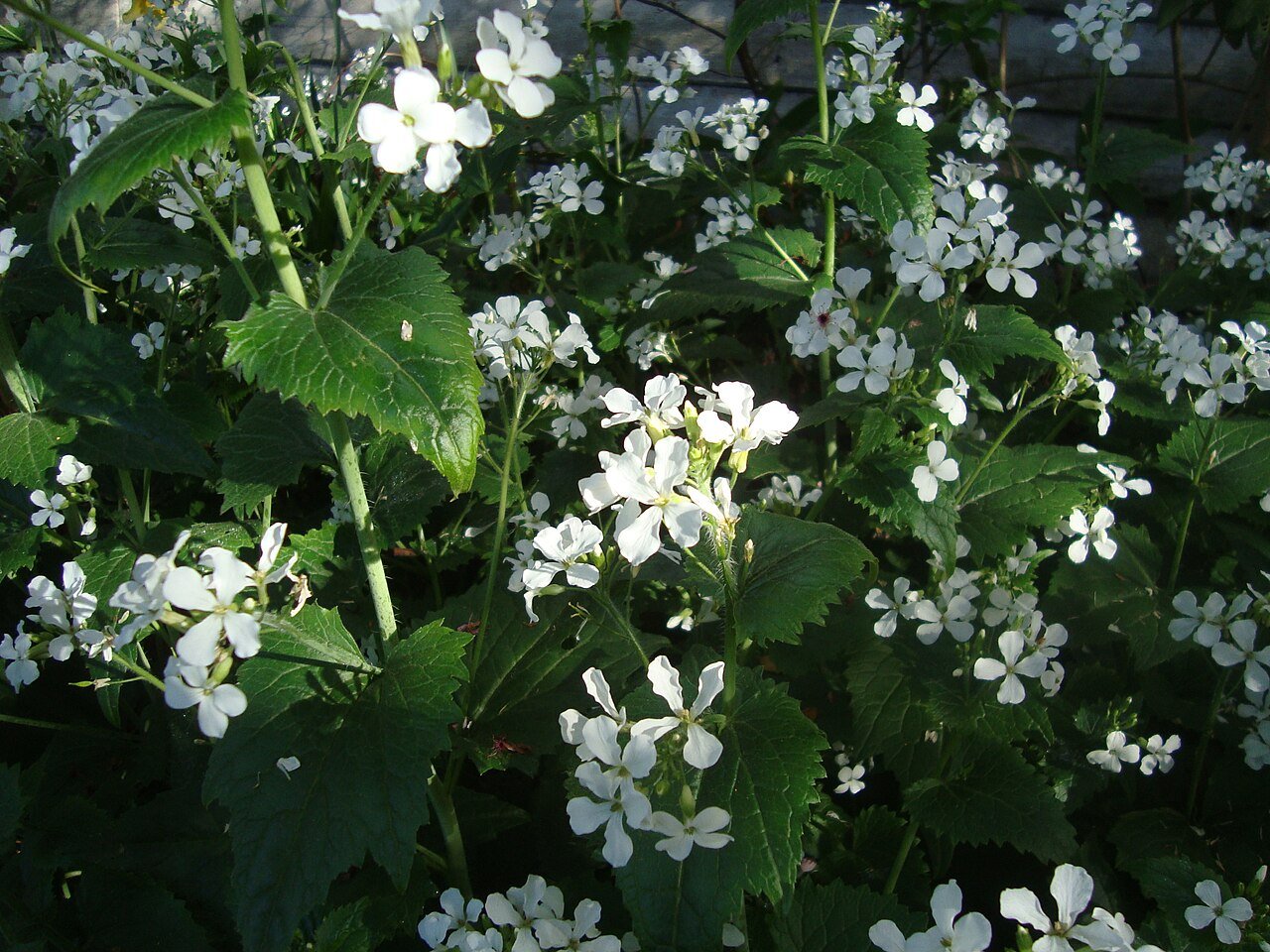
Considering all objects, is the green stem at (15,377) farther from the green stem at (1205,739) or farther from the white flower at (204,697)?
the green stem at (1205,739)

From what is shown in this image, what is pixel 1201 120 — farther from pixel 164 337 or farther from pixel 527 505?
pixel 164 337

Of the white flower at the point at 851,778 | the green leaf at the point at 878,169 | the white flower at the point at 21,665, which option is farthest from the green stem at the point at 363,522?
the green leaf at the point at 878,169

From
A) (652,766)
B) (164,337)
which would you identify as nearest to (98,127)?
(164,337)

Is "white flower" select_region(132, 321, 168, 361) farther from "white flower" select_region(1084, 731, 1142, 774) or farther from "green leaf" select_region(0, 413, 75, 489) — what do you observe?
"white flower" select_region(1084, 731, 1142, 774)

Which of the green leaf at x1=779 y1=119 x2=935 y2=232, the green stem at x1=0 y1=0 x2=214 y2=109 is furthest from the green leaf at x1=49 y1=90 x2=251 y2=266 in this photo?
the green leaf at x1=779 y1=119 x2=935 y2=232

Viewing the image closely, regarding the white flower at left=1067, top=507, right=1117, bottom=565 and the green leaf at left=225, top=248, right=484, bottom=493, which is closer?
the green leaf at left=225, top=248, right=484, bottom=493
